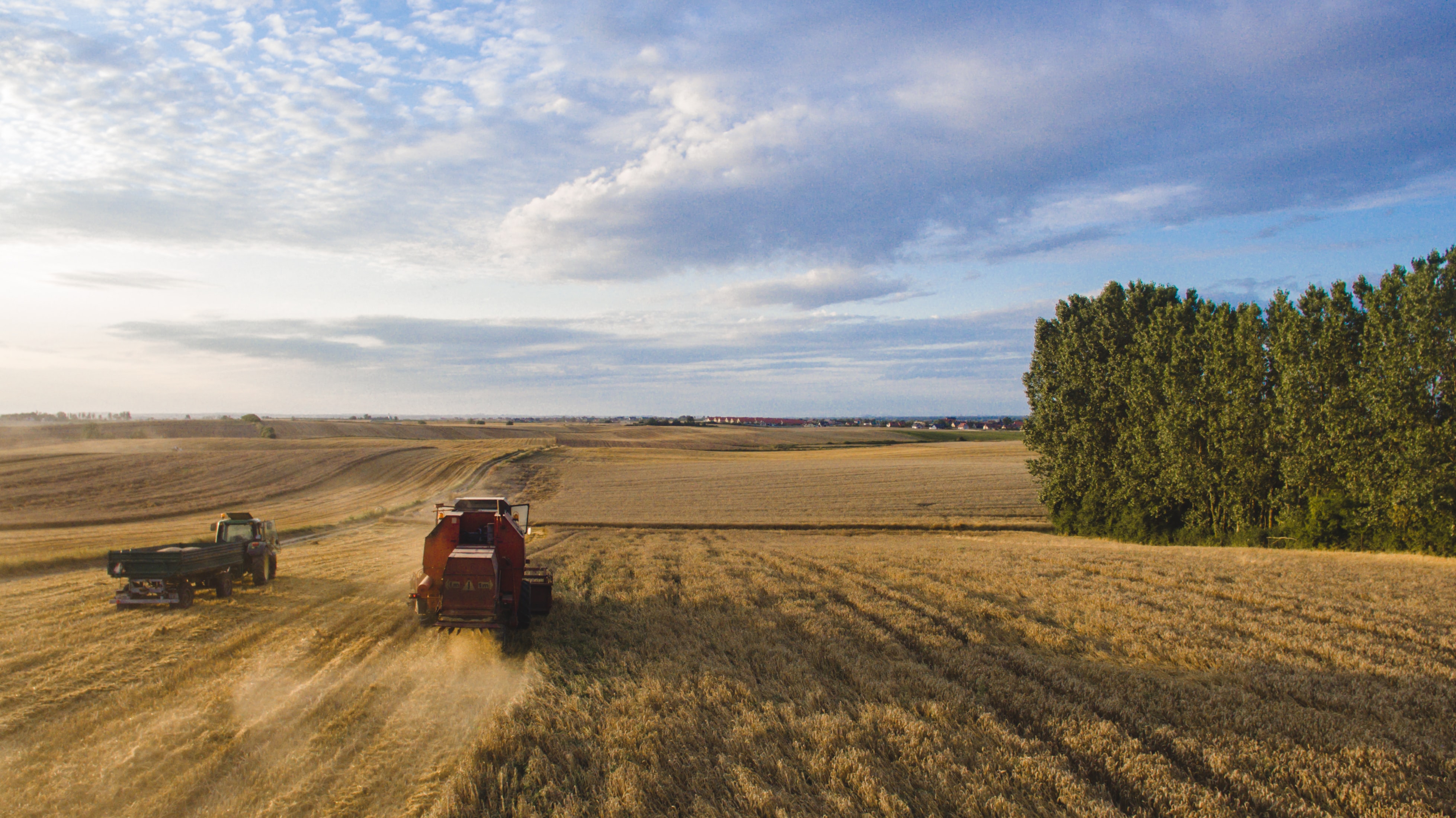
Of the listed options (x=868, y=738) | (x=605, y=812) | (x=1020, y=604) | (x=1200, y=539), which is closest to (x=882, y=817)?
(x=868, y=738)

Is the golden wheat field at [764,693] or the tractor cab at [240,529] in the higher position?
the tractor cab at [240,529]

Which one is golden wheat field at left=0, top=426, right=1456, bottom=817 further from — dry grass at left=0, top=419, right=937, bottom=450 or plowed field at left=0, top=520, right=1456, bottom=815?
dry grass at left=0, top=419, right=937, bottom=450

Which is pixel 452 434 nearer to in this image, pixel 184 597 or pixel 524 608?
pixel 184 597

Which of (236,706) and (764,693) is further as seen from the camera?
(764,693)

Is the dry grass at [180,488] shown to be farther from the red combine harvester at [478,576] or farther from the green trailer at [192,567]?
the red combine harvester at [478,576]

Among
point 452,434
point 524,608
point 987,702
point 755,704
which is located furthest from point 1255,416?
point 452,434

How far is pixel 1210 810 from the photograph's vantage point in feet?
19.6

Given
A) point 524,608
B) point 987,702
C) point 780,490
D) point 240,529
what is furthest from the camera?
point 780,490

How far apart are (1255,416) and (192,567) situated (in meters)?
37.8

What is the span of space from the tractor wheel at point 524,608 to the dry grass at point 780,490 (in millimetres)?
23805

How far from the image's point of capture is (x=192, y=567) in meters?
14.9

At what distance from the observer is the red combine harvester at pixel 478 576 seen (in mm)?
11617

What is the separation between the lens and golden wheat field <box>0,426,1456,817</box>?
650 cm

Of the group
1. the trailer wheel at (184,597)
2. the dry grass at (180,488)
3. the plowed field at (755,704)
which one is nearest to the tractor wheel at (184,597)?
the trailer wheel at (184,597)
